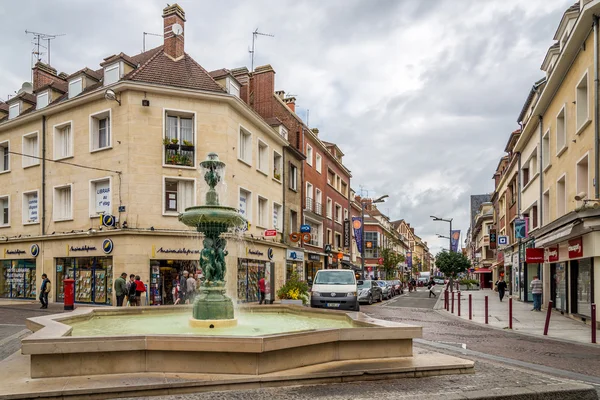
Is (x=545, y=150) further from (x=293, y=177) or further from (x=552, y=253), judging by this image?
(x=293, y=177)

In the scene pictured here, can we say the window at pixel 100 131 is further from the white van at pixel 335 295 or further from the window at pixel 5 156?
the white van at pixel 335 295

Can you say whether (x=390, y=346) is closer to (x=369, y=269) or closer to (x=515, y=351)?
(x=515, y=351)

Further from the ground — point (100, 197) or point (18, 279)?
point (100, 197)

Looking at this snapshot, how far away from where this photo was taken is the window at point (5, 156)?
28867 millimetres

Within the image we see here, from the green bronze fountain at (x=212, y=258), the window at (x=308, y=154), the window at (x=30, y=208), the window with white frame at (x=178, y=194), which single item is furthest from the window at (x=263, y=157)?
the green bronze fountain at (x=212, y=258)

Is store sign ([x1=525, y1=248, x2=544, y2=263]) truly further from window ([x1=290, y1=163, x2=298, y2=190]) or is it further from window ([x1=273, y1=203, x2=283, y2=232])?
window ([x1=290, y1=163, x2=298, y2=190])

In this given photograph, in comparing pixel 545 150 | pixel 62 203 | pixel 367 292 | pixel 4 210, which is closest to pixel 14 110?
pixel 4 210

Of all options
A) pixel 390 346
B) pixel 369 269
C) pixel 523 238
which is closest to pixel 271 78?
pixel 523 238

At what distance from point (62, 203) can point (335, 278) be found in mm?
14076

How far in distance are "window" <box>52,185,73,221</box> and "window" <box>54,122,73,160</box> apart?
1.61m

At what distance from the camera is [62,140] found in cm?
2592

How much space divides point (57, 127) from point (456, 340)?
71.8ft

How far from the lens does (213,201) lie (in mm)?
10195

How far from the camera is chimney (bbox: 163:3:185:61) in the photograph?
25594mm
